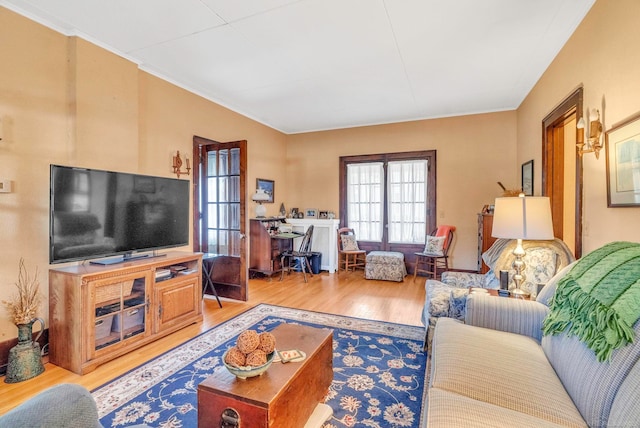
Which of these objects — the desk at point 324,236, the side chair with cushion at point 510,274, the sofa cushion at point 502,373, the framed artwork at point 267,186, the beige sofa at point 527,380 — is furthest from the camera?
the desk at point 324,236

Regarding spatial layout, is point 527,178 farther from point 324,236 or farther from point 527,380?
point 527,380

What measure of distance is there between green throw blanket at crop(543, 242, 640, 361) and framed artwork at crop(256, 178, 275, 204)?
4.80 m

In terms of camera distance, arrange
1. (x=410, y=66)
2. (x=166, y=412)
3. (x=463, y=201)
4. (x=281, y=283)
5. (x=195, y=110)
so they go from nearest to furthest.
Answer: (x=166, y=412), (x=410, y=66), (x=195, y=110), (x=281, y=283), (x=463, y=201)

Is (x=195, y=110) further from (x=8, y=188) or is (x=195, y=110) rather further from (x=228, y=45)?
(x=8, y=188)

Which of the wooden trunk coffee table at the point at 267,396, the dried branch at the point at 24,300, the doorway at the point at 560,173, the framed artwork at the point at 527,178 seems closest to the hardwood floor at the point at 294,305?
the dried branch at the point at 24,300

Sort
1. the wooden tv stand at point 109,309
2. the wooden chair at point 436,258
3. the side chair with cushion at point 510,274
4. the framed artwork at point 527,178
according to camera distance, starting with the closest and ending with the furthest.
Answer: the wooden tv stand at point 109,309
the side chair with cushion at point 510,274
the framed artwork at point 527,178
the wooden chair at point 436,258

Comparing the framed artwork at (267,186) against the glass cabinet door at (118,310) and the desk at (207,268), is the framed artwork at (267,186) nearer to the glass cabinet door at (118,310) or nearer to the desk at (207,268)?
the desk at (207,268)

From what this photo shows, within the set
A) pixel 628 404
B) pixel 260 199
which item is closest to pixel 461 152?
pixel 260 199

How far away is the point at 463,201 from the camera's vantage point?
5.41m

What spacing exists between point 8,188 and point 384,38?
3532 mm

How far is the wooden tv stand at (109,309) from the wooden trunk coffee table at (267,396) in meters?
1.57

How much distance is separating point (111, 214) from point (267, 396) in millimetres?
2345

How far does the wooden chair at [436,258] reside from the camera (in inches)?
202

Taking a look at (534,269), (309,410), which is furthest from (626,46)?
(309,410)
